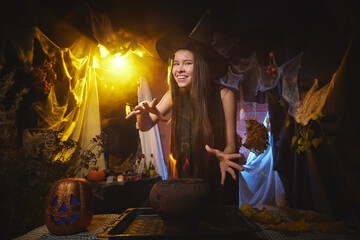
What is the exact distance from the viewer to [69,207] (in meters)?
0.97

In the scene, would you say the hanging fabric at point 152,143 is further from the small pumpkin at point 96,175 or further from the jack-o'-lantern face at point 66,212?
the jack-o'-lantern face at point 66,212

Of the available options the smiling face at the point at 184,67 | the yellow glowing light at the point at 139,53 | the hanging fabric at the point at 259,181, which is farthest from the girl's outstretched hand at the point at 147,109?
the hanging fabric at the point at 259,181

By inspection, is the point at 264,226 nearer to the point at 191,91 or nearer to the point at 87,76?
the point at 191,91

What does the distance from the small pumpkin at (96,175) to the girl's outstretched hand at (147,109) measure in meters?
0.85

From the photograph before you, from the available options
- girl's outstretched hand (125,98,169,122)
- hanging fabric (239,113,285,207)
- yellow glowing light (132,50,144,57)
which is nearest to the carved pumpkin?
girl's outstretched hand (125,98,169,122)

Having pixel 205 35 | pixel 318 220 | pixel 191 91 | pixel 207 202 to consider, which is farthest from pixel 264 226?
pixel 205 35

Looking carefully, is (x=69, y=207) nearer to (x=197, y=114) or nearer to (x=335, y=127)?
(x=197, y=114)

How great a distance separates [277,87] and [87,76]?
80.7 inches

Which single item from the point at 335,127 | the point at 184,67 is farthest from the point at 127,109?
the point at 335,127

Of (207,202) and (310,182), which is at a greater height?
(207,202)

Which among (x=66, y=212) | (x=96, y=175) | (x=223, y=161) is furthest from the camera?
(x=96, y=175)

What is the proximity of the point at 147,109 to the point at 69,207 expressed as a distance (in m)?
1.06

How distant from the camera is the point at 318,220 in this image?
103 cm

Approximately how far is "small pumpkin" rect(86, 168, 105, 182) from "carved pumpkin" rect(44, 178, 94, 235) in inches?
52.9
